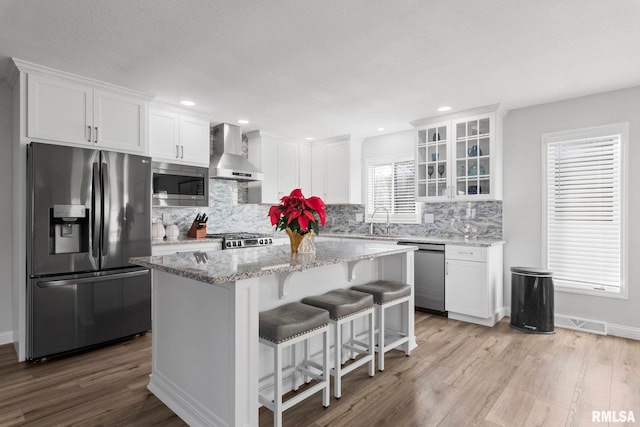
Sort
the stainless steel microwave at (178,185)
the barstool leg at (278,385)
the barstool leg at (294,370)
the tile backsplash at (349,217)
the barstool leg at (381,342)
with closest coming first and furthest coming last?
the barstool leg at (278,385)
the barstool leg at (294,370)
the barstool leg at (381,342)
the stainless steel microwave at (178,185)
the tile backsplash at (349,217)

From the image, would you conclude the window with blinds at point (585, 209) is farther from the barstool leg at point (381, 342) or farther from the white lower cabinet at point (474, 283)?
the barstool leg at point (381, 342)

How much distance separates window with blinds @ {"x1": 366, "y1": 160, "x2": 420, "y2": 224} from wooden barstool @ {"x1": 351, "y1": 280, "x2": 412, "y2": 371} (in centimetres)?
225

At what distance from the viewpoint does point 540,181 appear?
396 cm

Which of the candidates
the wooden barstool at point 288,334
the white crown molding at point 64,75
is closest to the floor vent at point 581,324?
the wooden barstool at point 288,334

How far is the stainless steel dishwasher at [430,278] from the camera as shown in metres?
4.16

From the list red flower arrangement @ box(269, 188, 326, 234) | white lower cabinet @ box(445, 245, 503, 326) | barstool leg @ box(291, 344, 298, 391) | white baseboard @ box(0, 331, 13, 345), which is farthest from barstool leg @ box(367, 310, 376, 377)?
white baseboard @ box(0, 331, 13, 345)

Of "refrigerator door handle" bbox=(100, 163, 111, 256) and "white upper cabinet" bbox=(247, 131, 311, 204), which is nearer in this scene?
"refrigerator door handle" bbox=(100, 163, 111, 256)

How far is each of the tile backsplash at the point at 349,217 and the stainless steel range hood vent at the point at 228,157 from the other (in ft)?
1.43

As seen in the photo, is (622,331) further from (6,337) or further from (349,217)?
(6,337)

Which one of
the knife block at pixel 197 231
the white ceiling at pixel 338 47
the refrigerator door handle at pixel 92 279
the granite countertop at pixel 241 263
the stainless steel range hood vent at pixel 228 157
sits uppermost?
the white ceiling at pixel 338 47

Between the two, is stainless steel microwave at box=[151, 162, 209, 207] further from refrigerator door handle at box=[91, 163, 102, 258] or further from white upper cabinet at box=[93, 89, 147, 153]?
refrigerator door handle at box=[91, 163, 102, 258]

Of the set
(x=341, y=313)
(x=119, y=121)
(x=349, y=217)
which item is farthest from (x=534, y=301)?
(x=119, y=121)

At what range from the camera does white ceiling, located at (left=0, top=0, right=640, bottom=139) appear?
6.90 ft

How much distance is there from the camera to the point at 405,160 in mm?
5262
